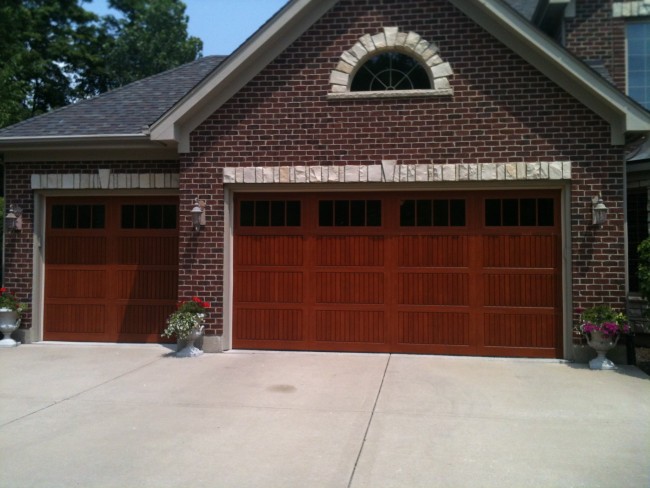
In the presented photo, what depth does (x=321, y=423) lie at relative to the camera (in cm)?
582

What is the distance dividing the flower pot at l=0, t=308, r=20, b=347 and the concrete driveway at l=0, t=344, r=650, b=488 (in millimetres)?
1252

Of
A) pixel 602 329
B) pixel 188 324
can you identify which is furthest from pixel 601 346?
pixel 188 324

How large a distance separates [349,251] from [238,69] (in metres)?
3.27

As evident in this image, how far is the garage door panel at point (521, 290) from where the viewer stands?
8812 mm

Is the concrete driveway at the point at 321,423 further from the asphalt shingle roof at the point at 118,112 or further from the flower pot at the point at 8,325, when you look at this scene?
the asphalt shingle roof at the point at 118,112

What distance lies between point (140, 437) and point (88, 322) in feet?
17.8

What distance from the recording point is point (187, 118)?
9242 mm

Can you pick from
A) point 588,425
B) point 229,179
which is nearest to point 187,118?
point 229,179

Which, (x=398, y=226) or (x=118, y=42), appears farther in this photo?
(x=118, y=42)

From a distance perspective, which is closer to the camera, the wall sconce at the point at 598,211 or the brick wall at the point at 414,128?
the wall sconce at the point at 598,211

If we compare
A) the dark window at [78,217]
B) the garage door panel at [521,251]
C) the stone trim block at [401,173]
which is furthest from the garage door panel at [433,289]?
the dark window at [78,217]

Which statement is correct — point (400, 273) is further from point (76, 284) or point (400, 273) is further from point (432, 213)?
point (76, 284)

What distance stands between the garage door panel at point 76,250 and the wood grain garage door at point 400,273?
8.44ft

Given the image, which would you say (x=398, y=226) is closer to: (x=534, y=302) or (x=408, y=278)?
(x=408, y=278)
